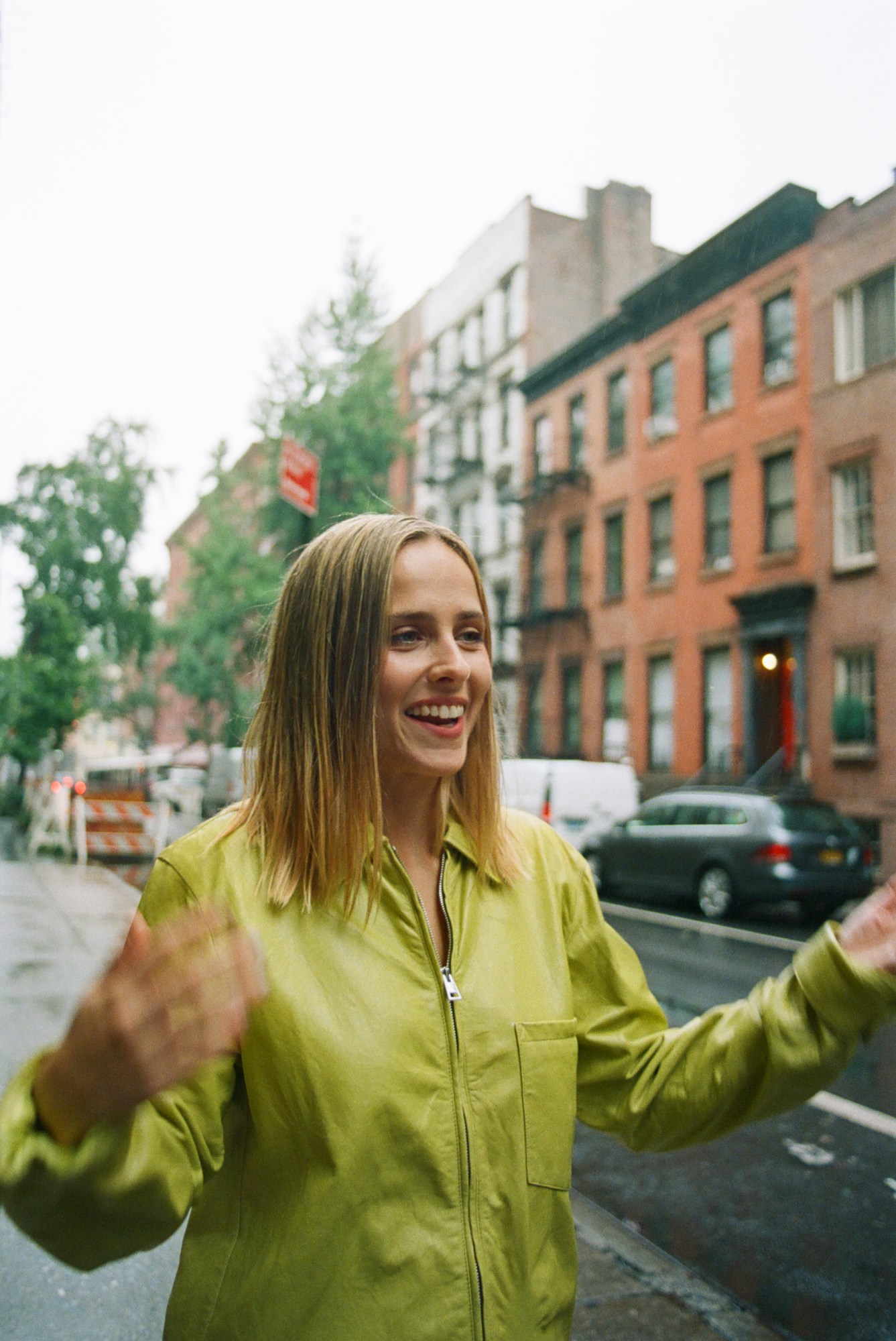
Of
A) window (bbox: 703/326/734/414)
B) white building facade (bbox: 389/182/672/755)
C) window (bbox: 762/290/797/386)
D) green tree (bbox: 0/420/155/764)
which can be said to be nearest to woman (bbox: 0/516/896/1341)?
green tree (bbox: 0/420/155/764)

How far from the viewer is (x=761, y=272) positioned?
21.2m

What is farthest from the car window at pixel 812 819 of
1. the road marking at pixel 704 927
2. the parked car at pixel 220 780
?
the parked car at pixel 220 780

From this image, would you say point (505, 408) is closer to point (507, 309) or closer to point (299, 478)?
point (507, 309)

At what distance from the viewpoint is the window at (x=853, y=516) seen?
18484mm

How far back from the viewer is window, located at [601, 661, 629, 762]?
24.9 m

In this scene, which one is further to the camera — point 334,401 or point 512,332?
point 512,332

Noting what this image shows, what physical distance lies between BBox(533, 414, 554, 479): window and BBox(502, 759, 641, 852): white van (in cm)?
1335

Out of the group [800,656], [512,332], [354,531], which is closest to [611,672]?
[800,656]

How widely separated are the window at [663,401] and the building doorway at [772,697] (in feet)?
18.5

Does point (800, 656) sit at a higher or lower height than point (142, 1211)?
higher

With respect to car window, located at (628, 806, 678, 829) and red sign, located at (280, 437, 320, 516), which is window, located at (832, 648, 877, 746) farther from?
red sign, located at (280, 437, 320, 516)

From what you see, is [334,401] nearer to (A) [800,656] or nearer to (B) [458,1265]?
(A) [800,656]

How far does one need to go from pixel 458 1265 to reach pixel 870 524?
61.2 feet

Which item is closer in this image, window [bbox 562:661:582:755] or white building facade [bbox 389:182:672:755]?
window [bbox 562:661:582:755]
